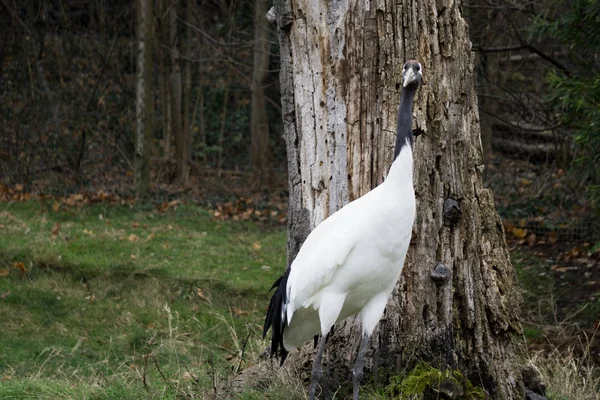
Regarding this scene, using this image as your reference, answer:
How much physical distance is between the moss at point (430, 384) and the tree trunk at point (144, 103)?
8.59 m

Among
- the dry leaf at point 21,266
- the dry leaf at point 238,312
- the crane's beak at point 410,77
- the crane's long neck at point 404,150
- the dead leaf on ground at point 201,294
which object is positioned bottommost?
the dry leaf at point 238,312

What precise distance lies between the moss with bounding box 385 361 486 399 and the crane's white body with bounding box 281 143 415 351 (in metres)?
0.50

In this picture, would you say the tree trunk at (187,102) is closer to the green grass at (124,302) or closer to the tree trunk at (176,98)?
the tree trunk at (176,98)

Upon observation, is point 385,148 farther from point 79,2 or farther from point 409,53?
point 79,2

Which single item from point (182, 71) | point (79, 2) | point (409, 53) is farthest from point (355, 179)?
point (79, 2)

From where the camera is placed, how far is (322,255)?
15.8 ft

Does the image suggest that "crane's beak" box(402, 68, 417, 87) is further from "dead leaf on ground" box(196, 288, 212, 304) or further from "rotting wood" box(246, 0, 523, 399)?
"dead leaf on ground" box(196, 288, 212, 304)

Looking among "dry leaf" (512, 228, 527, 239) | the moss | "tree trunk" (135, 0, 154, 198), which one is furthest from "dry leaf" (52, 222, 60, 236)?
the moss

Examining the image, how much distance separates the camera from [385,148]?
5.47m

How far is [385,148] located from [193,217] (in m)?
7.52

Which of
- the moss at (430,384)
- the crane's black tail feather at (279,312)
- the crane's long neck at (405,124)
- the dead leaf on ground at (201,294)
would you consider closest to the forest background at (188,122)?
the dead leaf on ground at (201,294)

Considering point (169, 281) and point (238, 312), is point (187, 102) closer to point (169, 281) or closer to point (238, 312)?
point (169, 281)

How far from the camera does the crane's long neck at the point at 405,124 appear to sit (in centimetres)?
471

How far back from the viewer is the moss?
5242mm
